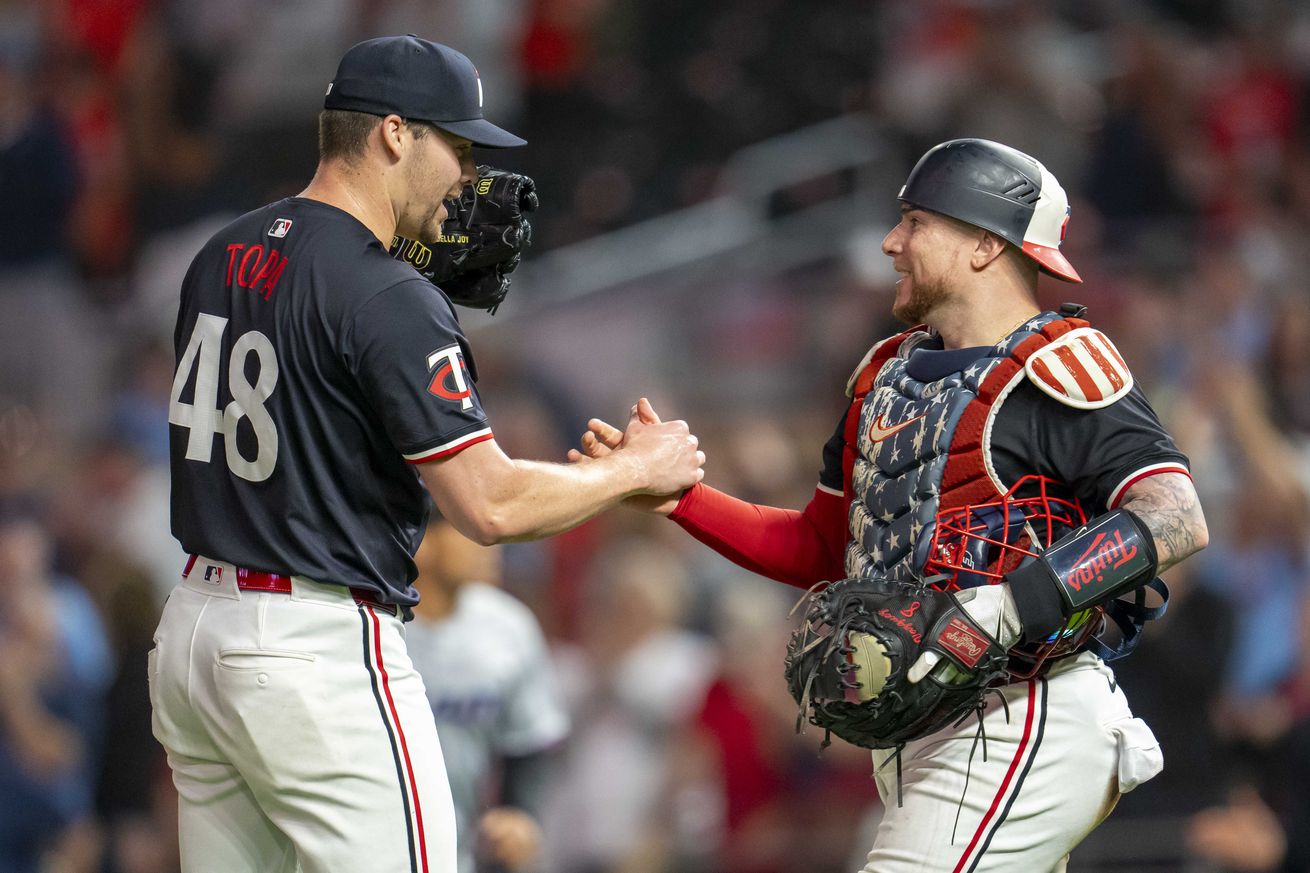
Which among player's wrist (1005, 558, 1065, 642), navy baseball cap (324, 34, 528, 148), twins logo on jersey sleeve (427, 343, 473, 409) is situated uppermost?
navy baseball cap (324, 34, 528, 148)

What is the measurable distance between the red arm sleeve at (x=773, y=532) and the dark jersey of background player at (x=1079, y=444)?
2.05 ft

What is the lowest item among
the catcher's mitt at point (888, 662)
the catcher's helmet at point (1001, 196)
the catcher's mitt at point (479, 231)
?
the catcher's mitt at point (888, 662)

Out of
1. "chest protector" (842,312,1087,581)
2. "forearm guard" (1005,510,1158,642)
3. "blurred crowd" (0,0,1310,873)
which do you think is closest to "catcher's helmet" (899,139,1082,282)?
"chest protector" (842,312,1087,581)

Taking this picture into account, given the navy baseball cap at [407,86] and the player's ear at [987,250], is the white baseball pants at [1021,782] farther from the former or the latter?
the navy baseball cap at [407,86]

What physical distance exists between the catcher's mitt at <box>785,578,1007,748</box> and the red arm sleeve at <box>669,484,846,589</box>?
0.53m

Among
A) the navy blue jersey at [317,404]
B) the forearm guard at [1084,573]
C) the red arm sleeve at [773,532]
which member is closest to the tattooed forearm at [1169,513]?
the forearm guard at [1084,573]

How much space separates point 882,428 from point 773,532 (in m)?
0.49

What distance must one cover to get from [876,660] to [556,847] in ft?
15.1

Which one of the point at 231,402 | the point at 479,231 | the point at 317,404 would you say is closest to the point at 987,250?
the point at 479,231

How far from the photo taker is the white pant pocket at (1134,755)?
11.9ft

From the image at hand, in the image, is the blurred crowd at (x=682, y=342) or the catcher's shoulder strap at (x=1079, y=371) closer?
the catcher's shoulder strap at (x=1079, y=371)

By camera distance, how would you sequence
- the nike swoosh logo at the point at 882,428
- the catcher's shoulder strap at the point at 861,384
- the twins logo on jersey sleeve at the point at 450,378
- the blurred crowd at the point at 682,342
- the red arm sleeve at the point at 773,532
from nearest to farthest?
the twins logo on jersey sleeve at the point at 450,378, the nike swoosh logo at the point at 882,428, the catcher's shoulder strap at the point at 861,384, the red arm sleeve at the point at 773,532, the blurred crowd at the point at 682,342

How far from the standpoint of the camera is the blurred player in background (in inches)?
215

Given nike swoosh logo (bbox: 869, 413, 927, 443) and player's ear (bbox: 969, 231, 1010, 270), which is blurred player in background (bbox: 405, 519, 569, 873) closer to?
nike swoosh logo (bbox: 869, 413, 927, 443)
